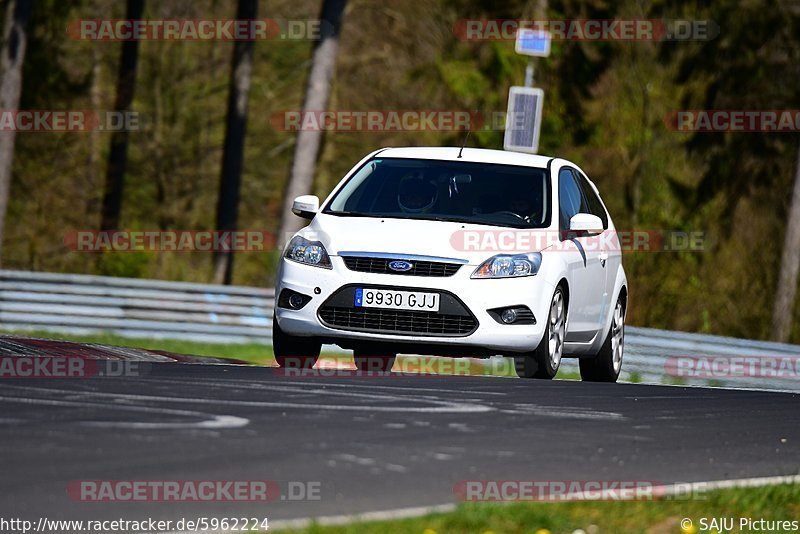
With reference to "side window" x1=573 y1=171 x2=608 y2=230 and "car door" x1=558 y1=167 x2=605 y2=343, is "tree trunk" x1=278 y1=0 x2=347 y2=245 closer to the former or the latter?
"side window" x1=573 y1=171 x2=608 y2=230

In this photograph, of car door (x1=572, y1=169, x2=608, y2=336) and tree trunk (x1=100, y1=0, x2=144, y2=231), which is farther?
tree trunk (x1=100, y1=0, x2=144, y2=231)

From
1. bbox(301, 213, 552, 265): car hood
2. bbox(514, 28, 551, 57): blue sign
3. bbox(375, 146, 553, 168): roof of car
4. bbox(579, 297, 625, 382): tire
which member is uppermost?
bbox(514, 28, 551, 57): blue sign

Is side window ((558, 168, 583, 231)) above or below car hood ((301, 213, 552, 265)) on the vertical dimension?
above

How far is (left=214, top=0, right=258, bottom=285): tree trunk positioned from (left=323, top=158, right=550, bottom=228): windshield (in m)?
17.9

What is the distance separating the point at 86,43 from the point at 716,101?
14.8 m

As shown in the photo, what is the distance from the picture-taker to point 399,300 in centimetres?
1213

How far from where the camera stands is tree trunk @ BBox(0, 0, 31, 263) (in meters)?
28.1

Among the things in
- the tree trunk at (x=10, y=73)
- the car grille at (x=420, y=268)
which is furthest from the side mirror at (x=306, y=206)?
the tree trunk at (x=10, y=73)

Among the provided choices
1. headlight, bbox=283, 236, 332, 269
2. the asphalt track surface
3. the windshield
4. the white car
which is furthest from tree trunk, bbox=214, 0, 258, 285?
the asphalt track surface

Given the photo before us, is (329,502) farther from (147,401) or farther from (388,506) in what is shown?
(147,401)

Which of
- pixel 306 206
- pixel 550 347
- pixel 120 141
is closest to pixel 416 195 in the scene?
pixel 306 206

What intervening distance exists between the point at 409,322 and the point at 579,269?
189 cm

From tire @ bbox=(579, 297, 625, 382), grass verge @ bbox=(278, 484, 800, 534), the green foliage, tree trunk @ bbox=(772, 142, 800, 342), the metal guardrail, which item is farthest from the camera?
the green foliage

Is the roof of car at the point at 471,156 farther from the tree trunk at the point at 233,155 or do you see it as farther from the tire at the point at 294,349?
the tree trunk at the point at 233,155
